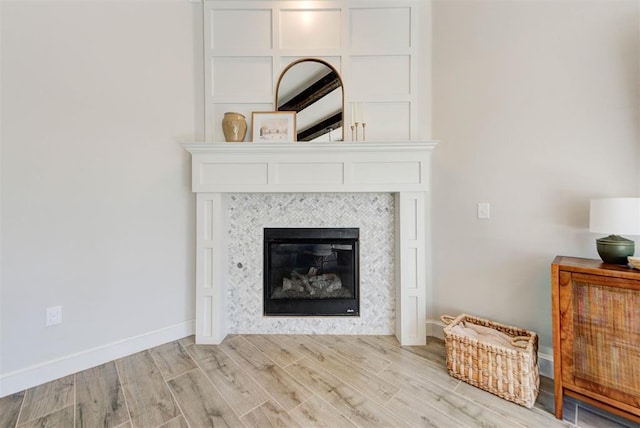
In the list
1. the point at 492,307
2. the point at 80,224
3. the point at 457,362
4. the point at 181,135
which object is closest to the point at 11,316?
the point at 80,224

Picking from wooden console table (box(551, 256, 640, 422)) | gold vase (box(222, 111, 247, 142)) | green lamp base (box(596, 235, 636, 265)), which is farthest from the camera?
gold vase (box(222, 111, 247, 142))

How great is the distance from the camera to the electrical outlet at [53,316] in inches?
63.4

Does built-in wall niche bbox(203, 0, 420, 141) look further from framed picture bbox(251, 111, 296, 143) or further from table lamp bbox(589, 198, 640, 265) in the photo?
table lamp bbox(589, 198, 640, 265)

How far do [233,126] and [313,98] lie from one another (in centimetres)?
70

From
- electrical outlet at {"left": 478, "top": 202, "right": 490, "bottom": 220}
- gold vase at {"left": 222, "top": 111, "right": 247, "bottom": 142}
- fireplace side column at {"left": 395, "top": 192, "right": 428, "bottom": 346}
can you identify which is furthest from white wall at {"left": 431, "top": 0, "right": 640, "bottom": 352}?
gold vase at {"left": 222, "top": 111, "right": 247, "bottom": 142}

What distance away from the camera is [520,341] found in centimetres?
151

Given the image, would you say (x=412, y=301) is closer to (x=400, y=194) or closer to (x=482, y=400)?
(x=482, y=400)

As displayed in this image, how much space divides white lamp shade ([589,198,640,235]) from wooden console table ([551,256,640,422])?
189mm

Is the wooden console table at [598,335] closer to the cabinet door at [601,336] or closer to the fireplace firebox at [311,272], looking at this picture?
the cabinet door at [601,336]

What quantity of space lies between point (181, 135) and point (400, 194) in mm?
1867

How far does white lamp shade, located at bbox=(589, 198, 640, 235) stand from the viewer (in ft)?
3.92

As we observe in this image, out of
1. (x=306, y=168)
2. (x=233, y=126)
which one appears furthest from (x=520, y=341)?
(x=233, y=126)

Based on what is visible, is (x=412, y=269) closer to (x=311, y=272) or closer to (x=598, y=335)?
(x=311, y=272)

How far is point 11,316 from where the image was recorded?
4.96 feet
